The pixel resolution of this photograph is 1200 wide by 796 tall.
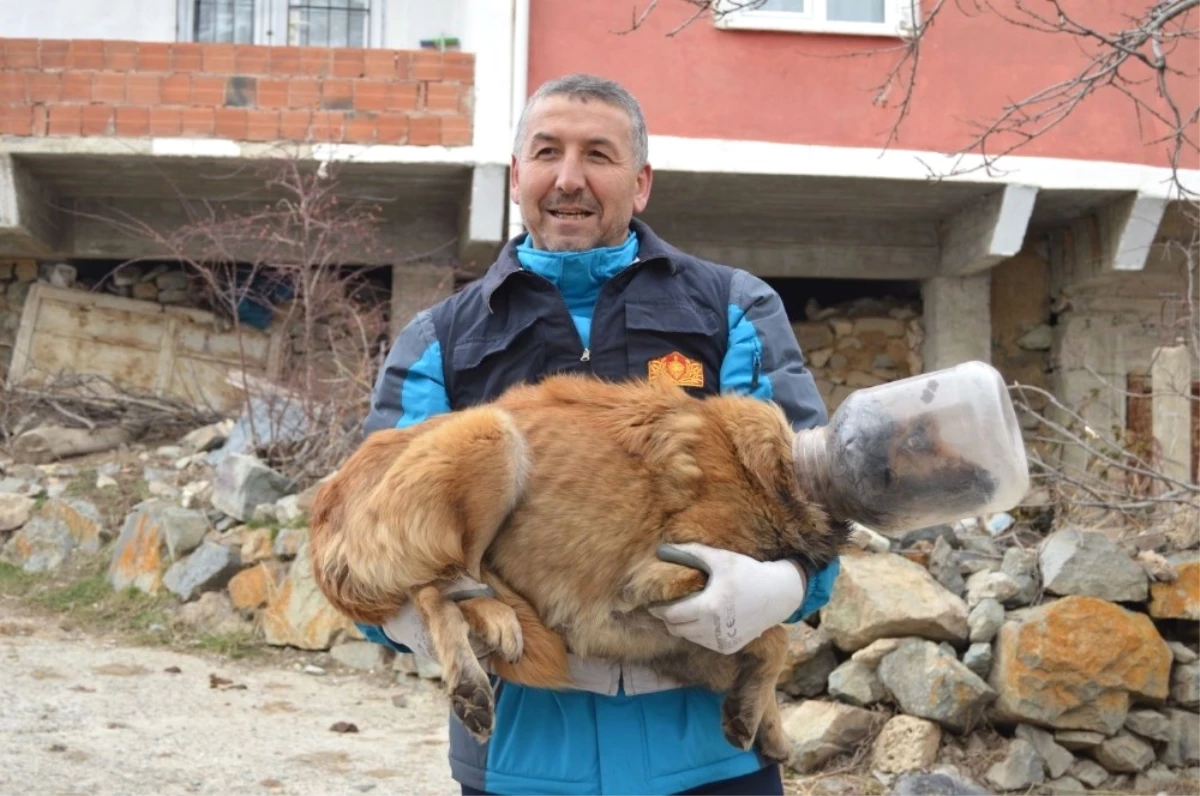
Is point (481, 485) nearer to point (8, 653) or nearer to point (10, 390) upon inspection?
point (8, 653)

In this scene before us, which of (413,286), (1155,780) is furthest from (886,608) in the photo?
(413,286)

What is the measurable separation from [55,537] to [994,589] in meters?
5.93

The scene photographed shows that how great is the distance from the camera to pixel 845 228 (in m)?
10.1

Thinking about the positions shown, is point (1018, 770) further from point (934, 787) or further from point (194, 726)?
point (194, 726)

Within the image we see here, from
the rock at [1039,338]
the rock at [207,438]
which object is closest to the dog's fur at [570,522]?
the rock at [207,438]

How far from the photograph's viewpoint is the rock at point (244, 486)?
7328 mm

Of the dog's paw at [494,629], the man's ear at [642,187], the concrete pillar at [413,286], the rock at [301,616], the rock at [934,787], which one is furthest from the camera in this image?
the concrete pillar at [413,286]

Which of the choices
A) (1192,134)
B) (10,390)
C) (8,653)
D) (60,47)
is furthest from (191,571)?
(1192,134)

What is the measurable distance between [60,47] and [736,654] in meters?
8.28

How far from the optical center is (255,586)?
272 inches

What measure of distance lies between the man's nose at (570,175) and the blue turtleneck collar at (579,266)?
127 millimetres

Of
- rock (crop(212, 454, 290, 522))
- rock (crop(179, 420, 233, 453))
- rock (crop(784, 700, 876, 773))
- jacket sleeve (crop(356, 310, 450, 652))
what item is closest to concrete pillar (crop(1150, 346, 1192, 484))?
rock (crop(784, 700, 876, 773))

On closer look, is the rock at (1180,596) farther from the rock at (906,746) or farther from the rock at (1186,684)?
the rock at (906,746)

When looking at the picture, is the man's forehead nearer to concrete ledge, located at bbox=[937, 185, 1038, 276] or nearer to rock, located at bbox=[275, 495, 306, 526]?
rock, located at bbox=[275, 495, 306, 526]
